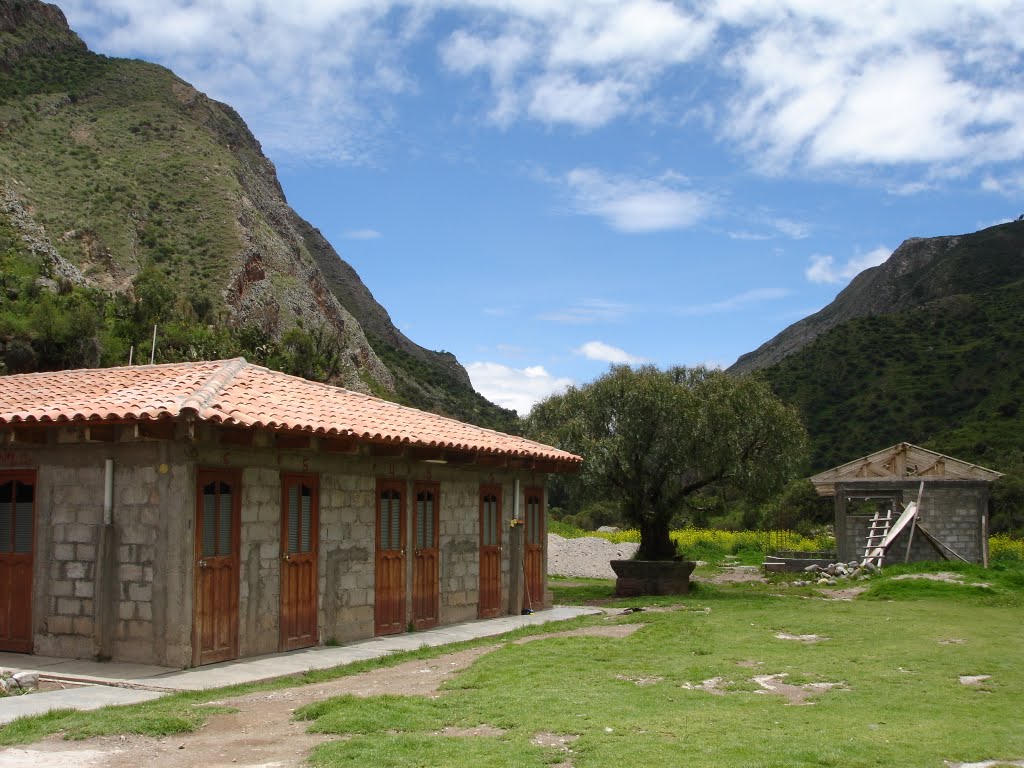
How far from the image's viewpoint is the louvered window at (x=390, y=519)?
14.2 metres

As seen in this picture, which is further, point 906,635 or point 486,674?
point 906,635

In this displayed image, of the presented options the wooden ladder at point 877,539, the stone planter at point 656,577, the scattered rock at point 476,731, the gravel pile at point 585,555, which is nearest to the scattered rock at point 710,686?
the scattered rock at point 476,731

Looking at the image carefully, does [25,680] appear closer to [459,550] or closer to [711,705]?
[711,705]

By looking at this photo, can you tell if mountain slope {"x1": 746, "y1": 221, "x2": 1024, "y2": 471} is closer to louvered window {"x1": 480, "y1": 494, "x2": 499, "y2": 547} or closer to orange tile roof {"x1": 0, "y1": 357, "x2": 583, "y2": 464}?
louvered window {"x1": 480, "y1": 494, "x2": 499, "y2": 547}

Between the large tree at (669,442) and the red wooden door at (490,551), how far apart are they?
4.81 meters

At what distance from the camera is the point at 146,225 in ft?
200

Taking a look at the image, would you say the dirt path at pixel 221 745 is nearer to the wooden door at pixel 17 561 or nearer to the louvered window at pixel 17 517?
the wooden door at pixel 17 561

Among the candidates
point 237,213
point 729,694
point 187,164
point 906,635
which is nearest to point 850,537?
point 906,635

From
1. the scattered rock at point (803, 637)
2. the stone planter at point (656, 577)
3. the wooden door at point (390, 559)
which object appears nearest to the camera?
the scattered rock at point (803, 637)

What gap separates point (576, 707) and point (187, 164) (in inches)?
2671

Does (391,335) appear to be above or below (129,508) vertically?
above

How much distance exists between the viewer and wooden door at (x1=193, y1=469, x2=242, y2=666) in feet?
35.6

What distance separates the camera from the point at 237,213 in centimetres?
6725

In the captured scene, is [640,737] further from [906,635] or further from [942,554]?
[942,554]
